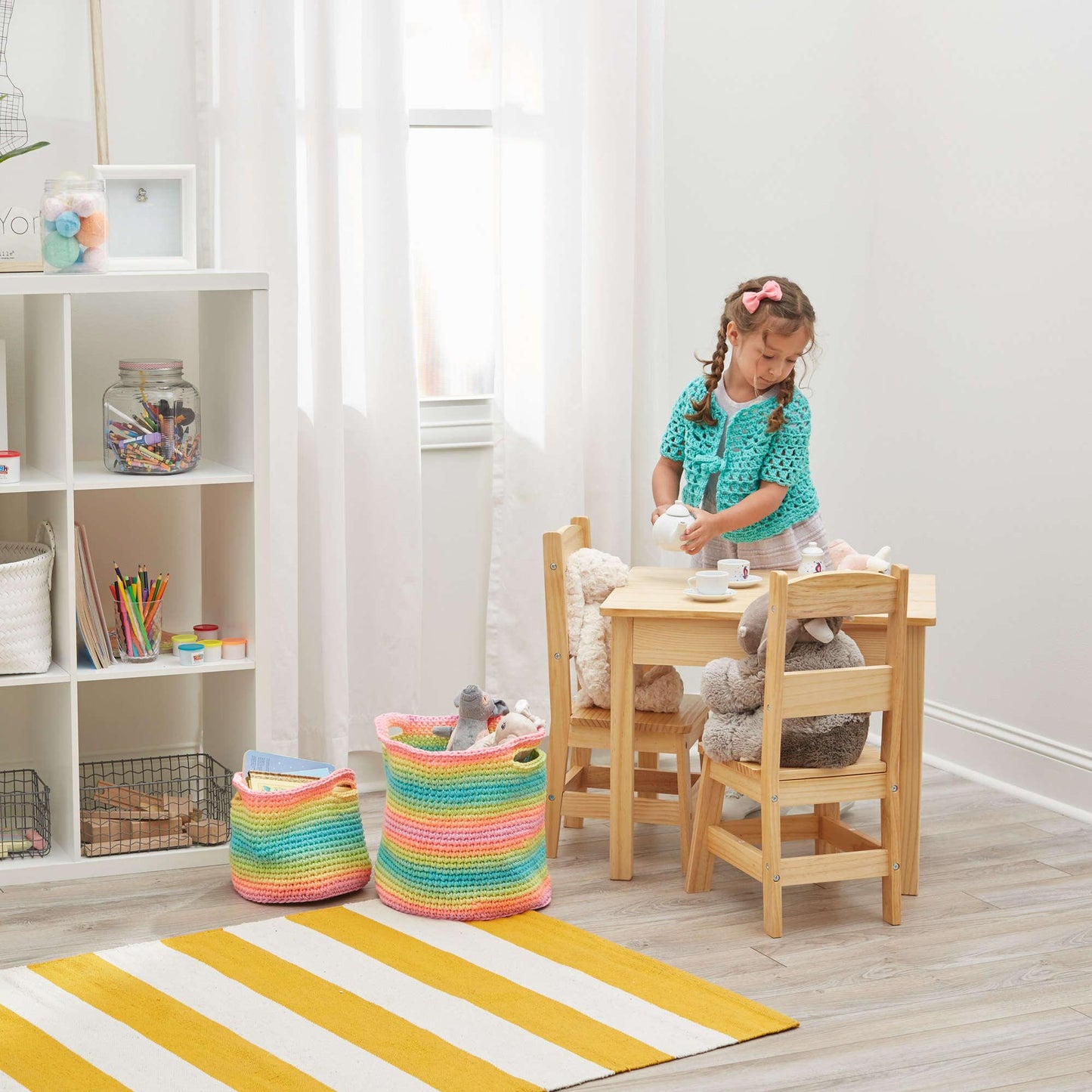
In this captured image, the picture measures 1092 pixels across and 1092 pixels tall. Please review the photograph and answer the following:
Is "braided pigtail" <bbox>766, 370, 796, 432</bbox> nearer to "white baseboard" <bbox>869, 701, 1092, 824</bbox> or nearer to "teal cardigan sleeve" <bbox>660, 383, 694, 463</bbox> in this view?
"teal cardigan sleeve" <bbox>660, 383, 694, 463</bbox>

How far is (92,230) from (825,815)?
1.73 meters

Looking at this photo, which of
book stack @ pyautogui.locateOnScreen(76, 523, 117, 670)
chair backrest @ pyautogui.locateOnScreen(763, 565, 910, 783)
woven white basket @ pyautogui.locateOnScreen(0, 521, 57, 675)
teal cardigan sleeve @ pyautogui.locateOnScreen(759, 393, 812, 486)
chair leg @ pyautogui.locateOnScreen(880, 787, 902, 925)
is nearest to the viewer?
chair backrest @ pyautogui.locateOnScreen(763, 565, 910, 783)

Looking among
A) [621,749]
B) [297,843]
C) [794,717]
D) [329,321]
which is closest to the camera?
[794,717]

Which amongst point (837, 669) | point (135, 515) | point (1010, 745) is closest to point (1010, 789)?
point (1010, 745)

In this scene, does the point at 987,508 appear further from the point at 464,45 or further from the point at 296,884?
the point at 296,884

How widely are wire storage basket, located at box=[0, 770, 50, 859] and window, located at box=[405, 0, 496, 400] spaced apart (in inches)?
46.8

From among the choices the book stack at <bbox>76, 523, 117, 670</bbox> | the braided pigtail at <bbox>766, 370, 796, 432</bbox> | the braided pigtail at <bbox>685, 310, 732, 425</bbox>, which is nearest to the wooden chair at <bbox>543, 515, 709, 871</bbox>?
the braided pigtail at <bbox>685, 310, 732, 425</bbox>

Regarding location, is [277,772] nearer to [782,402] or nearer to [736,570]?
[736,570]

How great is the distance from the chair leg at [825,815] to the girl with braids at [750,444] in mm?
477

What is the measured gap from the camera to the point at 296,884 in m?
2.56

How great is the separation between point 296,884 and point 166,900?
0.80 feet

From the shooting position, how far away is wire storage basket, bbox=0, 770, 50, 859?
2.73 meters

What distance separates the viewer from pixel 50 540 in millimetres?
2758

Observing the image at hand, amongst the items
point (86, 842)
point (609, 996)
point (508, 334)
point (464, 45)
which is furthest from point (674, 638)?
point (464, 45)
